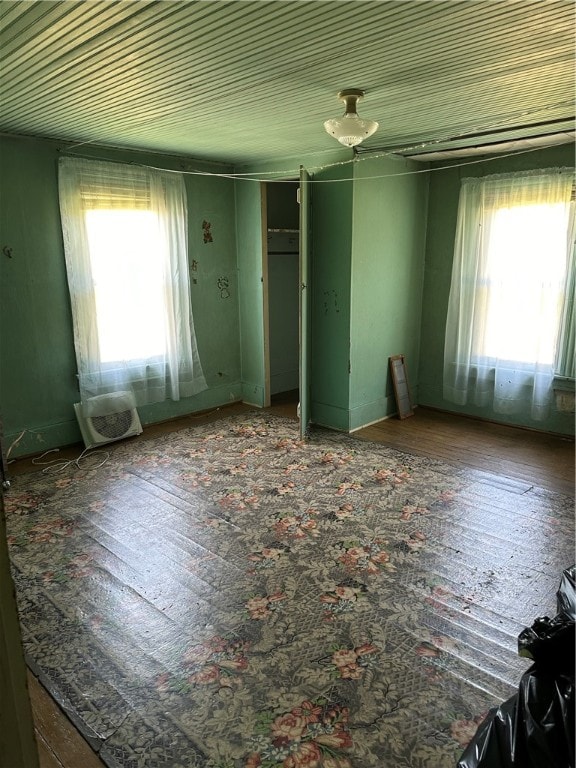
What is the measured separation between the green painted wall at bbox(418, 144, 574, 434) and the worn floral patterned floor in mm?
1290

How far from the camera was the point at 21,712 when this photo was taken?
0.66 m

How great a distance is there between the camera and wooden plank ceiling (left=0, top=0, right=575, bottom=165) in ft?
5.93

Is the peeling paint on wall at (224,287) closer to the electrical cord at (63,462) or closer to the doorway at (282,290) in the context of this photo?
the doorway at (282,290)

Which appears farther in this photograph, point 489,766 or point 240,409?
point 240,409

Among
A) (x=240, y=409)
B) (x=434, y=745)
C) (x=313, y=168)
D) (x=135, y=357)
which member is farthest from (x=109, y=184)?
(x=434, y=745)

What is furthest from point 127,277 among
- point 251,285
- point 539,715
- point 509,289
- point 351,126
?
point 539,715

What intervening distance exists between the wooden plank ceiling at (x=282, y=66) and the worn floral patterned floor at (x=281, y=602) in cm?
243

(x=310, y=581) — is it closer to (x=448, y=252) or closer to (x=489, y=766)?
(x=489, y=766)

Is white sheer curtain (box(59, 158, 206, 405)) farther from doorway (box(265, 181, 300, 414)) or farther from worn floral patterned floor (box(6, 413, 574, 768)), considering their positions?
doorway (box(265, 181, 300, 414))

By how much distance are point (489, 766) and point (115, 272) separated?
4136 mm

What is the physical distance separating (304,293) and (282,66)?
216cm

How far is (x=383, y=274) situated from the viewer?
4.80 metres

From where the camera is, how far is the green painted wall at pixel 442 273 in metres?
4.55

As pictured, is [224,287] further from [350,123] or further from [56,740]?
[56,740]
